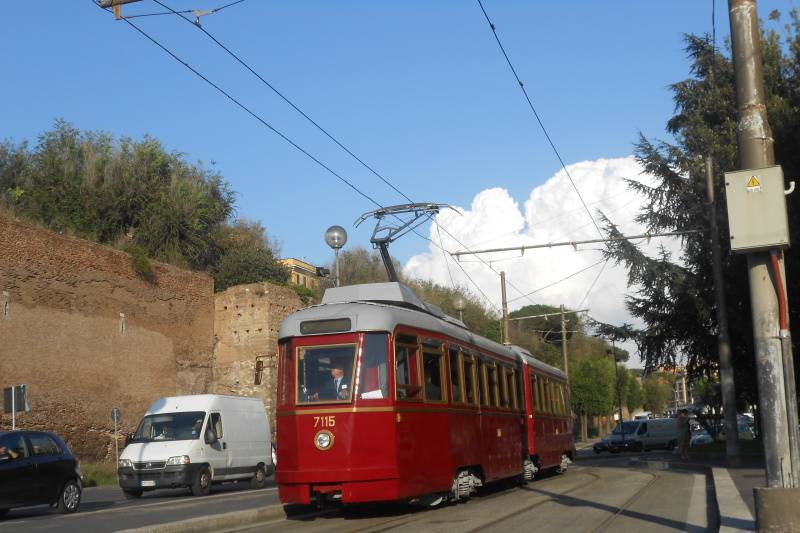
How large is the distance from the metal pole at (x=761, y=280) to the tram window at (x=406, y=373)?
5.31m

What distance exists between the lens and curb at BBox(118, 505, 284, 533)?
1102cm

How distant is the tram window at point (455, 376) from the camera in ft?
47.5

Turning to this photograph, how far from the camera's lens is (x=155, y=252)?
152 feet

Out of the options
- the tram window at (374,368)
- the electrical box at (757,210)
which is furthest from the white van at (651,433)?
the electrical box at (757,210)

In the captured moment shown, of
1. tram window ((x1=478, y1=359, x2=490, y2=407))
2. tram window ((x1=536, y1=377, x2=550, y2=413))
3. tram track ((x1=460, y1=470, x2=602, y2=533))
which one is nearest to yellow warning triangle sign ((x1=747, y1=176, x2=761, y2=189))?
tram track ((x1=460, y1=470, x2=602, y2=533))

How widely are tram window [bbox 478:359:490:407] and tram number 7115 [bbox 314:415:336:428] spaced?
14.2 feet

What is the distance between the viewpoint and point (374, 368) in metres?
12.6

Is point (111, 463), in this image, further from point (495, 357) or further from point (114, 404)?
point (495, 357)

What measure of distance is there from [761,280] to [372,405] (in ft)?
18.3

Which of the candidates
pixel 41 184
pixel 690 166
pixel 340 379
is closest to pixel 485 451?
pixel 340 379

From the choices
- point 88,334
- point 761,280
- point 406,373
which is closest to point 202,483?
point 406,373

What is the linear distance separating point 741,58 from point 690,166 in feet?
87.8

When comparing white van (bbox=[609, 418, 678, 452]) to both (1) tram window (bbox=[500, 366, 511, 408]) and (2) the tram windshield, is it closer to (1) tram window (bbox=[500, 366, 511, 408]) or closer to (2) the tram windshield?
(1) tram window (bbox=[500, 366, 511, 408])

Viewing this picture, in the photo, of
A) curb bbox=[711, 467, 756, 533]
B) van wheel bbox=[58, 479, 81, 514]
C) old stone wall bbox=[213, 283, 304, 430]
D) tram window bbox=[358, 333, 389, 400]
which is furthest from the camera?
old stone wall bbox=[213, 283, 304, 430]
